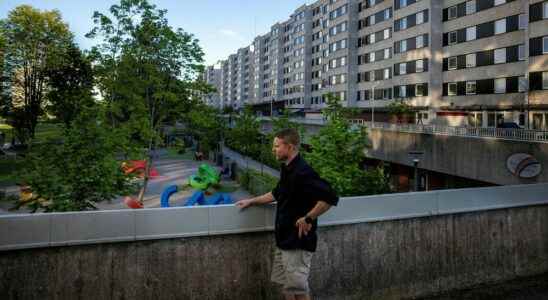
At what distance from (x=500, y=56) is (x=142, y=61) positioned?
3338 centimetres

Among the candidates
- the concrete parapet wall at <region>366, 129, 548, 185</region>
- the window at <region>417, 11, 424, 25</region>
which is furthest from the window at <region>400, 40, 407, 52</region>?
the concrete parapet wall at <region>366, 129, 548, 185</region>

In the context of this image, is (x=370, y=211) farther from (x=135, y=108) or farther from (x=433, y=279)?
(x=135, y=108)

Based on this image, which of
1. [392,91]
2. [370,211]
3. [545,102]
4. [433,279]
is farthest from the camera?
[392,91]

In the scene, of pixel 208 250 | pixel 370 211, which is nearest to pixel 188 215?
pixel 208 250

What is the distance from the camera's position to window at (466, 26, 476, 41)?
138 feet

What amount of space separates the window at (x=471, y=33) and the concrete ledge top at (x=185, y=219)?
4250 centimetres

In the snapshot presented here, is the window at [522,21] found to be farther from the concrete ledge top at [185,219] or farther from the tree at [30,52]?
the tree at [30,52]

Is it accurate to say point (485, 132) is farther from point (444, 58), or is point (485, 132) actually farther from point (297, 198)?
point (444, 58)

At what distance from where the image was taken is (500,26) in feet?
129

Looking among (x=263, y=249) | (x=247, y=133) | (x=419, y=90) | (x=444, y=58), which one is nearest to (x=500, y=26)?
(x=444, y=58)

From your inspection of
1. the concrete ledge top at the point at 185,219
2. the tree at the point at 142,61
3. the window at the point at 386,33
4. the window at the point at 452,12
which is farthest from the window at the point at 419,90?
the concrete ledge top at the point at 185,219

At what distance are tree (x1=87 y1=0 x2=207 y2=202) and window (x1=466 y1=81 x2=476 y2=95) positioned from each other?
30.4 meters

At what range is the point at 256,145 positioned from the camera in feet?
137

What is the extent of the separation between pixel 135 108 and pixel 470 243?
21.2 meters
